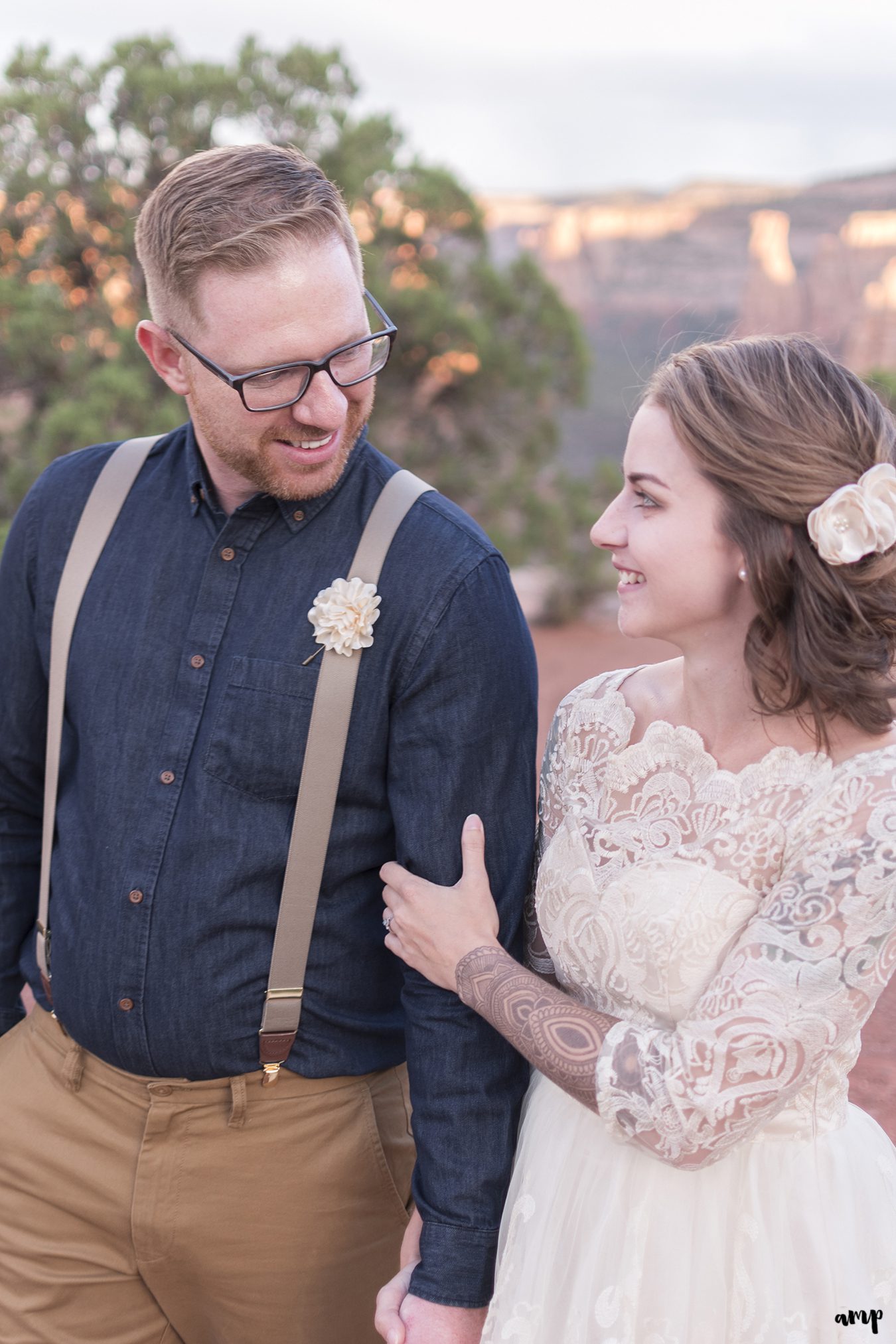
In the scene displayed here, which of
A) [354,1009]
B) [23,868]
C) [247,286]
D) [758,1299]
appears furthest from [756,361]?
[23,868]

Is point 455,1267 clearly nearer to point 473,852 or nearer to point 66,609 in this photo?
point 473,852

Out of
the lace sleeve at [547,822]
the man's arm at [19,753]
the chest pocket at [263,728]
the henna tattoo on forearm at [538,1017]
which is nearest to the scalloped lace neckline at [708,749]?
the lace sleeve at [547,822]

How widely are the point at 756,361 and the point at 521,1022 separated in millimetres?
969

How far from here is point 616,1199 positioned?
1721 millimetres

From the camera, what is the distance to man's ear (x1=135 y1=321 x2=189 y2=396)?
6.38 ft

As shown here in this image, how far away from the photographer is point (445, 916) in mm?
1787

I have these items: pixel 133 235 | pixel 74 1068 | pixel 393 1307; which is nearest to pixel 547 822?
pixel 393 1307

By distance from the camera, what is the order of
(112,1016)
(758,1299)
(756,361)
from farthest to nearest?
(112,1016)
(756,361)
(758,1299)

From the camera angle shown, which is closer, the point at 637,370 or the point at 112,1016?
the point at 112,1016

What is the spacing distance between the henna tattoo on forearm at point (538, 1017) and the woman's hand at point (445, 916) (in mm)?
25

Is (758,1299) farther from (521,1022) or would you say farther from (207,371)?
(207,371)

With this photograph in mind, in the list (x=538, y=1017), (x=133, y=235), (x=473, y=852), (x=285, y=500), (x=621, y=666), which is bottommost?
(x=621, y=666)

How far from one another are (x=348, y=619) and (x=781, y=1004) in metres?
0.78

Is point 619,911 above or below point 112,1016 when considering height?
above
